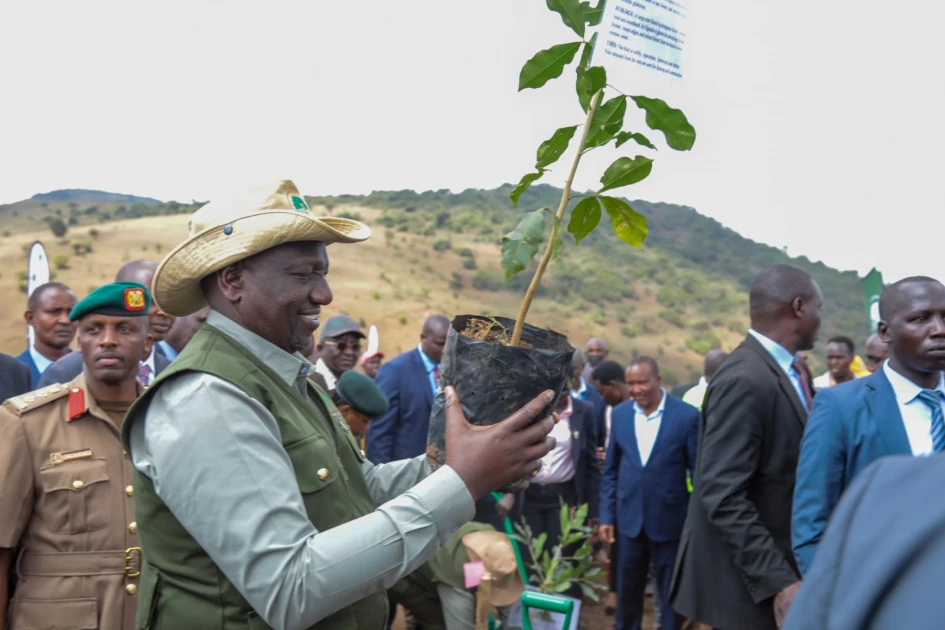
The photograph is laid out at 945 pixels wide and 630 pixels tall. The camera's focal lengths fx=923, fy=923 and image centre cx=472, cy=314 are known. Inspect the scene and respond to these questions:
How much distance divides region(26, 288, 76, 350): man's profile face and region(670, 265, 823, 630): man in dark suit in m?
4.73

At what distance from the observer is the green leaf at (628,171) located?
231 cm

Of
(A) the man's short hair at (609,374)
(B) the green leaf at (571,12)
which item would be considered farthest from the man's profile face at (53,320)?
(B) the green leaf at (571,12)

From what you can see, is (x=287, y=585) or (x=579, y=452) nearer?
(x=287, y=585)

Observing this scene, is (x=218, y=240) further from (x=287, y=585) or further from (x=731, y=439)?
(x=731, y=439)

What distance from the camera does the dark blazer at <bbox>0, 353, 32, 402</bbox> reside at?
491 centimetres

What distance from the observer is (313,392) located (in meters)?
2.46

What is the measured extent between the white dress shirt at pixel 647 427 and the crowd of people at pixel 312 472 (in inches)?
48.2

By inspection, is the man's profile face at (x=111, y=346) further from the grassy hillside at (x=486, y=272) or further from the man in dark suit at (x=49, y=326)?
the grassy hillside at (x=486, y=272)

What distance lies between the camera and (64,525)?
3.23m

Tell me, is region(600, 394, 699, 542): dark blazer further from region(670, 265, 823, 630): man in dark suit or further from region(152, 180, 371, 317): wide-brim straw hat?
region(152, 180, 371, 317): wide-brim straw hat

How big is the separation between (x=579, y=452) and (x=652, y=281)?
176ft

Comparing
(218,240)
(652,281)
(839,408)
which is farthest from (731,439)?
(652,281)

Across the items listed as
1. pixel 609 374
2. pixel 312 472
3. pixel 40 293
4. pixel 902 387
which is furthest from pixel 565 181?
pixel 609 374


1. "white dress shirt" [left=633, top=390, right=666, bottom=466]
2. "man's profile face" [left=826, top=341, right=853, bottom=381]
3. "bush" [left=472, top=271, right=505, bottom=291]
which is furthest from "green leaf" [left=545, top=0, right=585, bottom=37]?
"bush" [left=472, top=271, right=505, bottom=291]
